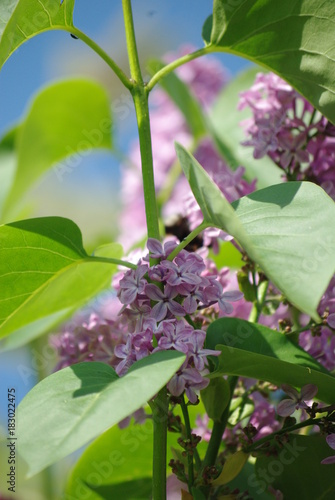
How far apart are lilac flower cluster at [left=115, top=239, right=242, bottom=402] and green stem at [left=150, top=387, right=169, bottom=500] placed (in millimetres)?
20

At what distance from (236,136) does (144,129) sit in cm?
52

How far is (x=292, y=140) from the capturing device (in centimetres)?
78

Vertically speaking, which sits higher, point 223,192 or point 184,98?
point 184,98

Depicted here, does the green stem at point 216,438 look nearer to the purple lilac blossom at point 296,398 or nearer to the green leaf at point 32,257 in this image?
the purple lilac blossom at point 296,398

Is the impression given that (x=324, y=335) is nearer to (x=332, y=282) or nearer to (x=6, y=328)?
(x=332, y=282)

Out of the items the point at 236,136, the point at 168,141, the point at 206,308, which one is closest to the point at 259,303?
the point at 206,308

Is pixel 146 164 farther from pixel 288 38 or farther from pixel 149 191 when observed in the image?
A: pixel 288 38

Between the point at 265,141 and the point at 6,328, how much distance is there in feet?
1.15

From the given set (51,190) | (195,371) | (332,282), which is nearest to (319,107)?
(332,282)

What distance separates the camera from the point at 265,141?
780 mm

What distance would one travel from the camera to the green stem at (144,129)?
1.96 ft

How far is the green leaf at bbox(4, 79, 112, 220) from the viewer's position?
1.07 m

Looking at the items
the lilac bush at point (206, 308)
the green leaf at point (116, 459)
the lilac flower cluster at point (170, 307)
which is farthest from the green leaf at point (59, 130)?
the lilac flower cluster at point (170, 307)

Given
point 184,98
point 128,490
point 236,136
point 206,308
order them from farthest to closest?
point 184,98 < point 236,136 < point 128,490 < point 206,308
